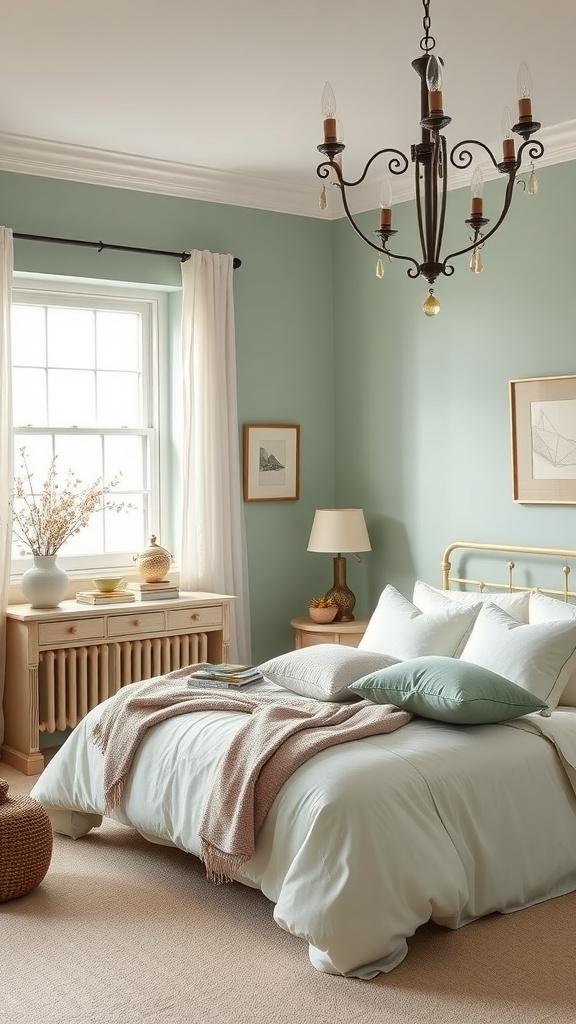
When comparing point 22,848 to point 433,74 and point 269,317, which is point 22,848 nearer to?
point 433,74

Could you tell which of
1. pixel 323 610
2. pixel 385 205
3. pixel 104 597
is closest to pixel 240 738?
pixel 385 205

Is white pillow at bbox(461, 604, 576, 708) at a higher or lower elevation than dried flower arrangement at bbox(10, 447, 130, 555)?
lower

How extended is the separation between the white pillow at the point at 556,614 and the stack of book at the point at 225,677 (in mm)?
1139

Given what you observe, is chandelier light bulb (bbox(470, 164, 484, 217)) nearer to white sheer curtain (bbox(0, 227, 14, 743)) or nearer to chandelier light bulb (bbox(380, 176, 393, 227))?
chandelier light bulb (bbox(380, 176, 393, 227))

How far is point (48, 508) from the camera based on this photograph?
5285 mm

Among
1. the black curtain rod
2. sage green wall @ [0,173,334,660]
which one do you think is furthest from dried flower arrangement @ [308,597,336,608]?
the black curtain rod

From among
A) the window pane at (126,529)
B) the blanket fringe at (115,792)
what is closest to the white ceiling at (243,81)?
the window pane at (126,529)

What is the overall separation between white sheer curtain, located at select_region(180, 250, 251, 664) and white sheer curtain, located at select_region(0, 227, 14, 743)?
0.97 metres

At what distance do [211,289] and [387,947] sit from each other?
3766mm

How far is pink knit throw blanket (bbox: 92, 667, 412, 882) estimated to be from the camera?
3215mm

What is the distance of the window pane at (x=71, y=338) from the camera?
18.3 ft

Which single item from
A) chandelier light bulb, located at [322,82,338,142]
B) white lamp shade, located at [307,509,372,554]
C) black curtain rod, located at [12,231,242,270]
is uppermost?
black curtain rod, located at [12,231,242,270]

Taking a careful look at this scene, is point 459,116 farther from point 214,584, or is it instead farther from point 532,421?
point 214,584

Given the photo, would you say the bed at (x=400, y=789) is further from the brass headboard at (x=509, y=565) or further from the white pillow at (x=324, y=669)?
the brass headboard at (x=509, y=565)
